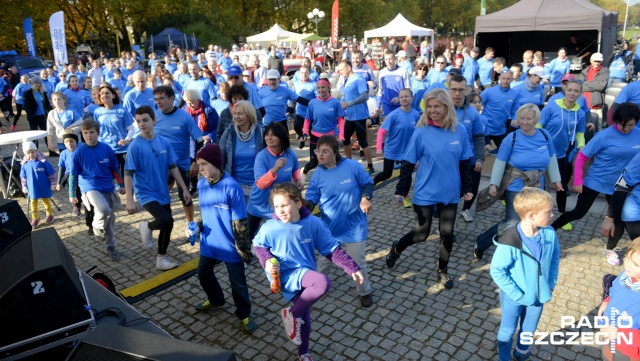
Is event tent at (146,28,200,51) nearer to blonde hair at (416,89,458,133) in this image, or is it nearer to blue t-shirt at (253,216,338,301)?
blonde hair at (416,89,458,133)

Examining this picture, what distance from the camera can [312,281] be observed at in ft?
11.2

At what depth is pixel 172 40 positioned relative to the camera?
1615 inches

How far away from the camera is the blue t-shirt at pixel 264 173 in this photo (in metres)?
4.93

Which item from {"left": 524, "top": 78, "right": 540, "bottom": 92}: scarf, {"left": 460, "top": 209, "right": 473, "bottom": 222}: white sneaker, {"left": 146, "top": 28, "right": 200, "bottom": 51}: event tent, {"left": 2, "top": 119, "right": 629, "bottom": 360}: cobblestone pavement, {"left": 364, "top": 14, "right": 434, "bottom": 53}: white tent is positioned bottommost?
{"left": 2, "top": 119, "right": 629, "bottom": 360}: cobblestone pavement

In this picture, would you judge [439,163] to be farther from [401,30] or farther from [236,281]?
[401,30]

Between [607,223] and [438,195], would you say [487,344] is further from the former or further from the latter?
[607,223]

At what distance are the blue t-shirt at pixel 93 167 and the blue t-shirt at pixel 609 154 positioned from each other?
5.74m

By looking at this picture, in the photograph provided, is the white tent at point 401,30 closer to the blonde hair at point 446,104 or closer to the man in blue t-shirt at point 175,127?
the man in blue t-shirt at point 175,127

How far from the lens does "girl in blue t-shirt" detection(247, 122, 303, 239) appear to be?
487cm

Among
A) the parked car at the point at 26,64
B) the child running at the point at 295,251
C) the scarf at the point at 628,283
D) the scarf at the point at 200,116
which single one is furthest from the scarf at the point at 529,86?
the parked car at the point at 26,64

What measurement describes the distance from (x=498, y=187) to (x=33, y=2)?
131 ft

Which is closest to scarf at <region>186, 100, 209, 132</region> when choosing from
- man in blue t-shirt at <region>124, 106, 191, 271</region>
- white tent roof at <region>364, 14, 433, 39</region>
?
man in blue t-shirt at <region>124, 106, 191, 271</region>

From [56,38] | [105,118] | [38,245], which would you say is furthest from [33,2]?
[38,245]

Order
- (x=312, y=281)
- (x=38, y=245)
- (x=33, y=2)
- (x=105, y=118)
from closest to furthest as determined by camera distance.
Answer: (x=38, y=245), (x=312, y=281), (x=105, y=118), (x=33, y=2)
